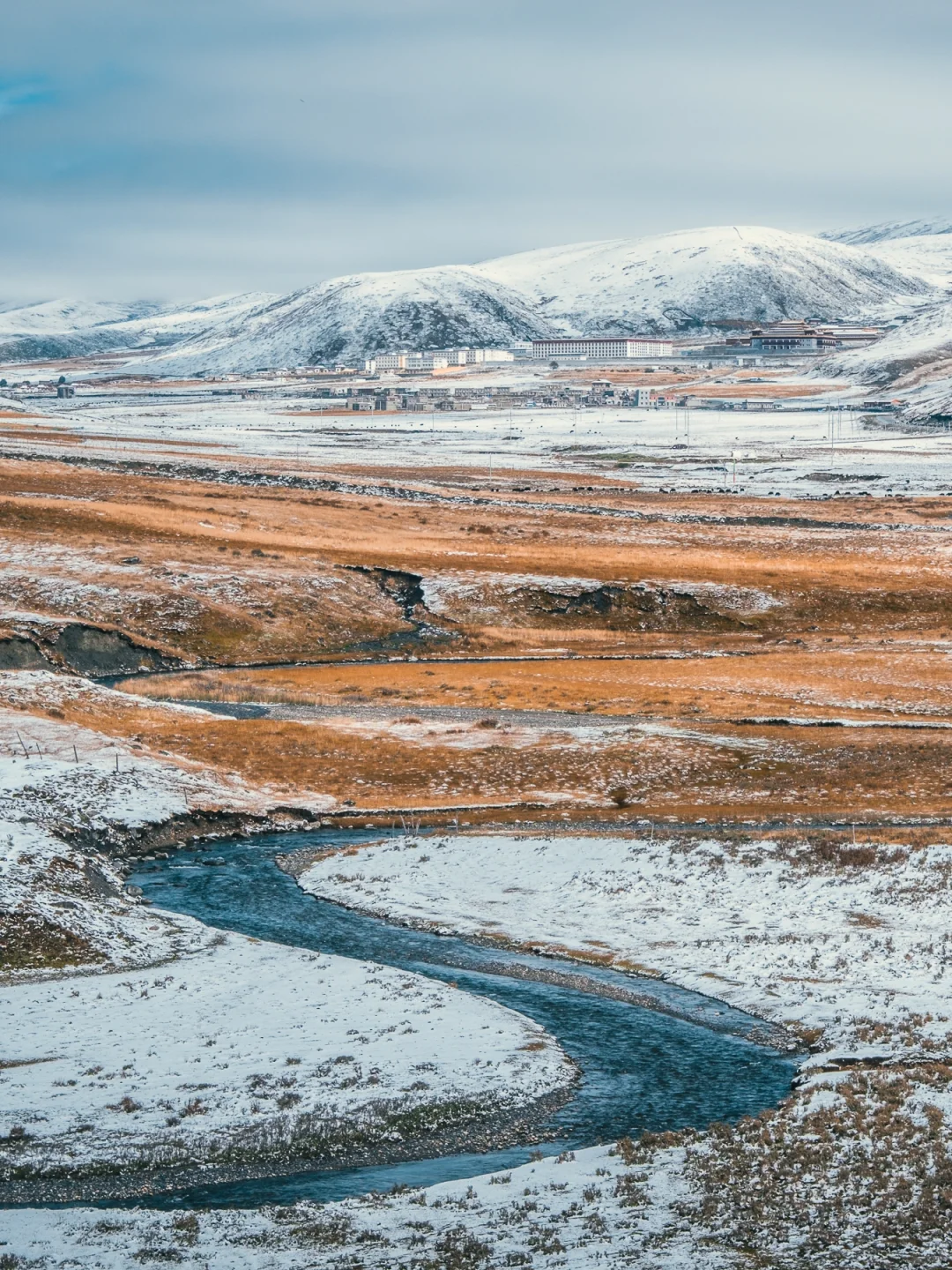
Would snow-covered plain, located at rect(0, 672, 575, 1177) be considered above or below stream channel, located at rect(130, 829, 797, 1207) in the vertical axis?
above

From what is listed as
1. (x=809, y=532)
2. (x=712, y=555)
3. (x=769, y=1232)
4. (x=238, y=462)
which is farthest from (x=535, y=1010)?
(x=238, y=462)

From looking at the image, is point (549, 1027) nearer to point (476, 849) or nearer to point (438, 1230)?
point (438, 1230)

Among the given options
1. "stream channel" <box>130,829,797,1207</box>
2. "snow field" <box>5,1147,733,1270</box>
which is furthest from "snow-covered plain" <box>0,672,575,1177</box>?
"snow field" <box>5,1147,733,1270</box>

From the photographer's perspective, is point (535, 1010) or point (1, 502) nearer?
point (535, 1010)

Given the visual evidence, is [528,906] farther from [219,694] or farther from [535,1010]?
[219,694]

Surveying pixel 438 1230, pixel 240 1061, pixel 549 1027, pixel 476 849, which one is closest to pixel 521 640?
pixel 476 849

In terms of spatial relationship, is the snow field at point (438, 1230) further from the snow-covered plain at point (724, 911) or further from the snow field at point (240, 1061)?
the snow-covered plain at point (724, 911)

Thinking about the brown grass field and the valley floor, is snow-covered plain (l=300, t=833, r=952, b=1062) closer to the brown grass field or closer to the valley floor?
the valley floor

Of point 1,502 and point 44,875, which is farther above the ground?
point 1,502

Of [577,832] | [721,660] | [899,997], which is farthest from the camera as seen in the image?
[721,660]
